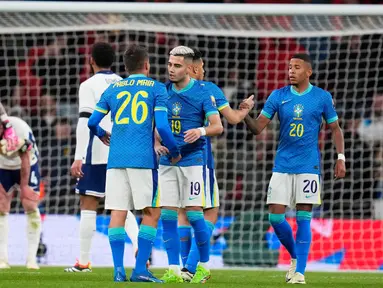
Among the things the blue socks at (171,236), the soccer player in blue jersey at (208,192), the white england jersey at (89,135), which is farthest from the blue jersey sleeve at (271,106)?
the white england jersey at (89,135)

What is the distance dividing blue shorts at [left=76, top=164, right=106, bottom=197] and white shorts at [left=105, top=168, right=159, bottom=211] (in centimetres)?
184

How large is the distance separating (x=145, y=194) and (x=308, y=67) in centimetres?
218

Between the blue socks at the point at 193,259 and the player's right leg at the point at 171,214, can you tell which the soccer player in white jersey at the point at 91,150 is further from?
the player's right leg at the point at 171,214

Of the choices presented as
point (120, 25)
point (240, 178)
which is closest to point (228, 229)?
point (240, 178)

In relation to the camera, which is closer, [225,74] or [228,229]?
[228,229]

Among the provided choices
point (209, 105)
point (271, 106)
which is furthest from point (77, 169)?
point (271, 106)

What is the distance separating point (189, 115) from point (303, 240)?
4.97 feet

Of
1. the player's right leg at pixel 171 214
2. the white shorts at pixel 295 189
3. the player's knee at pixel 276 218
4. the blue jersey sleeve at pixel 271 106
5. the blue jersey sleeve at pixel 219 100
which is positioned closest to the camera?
the player's right leg at pixel 171 214

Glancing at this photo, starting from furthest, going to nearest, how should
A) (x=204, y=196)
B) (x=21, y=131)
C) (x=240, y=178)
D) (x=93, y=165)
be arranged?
(x=240, y=178) < (x=21, y=131) < (x=93, y=165) < (x=204, y=196)

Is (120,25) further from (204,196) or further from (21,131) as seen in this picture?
(204,196)

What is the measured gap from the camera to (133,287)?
7238 millimetres

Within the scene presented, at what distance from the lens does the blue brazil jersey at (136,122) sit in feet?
26.0

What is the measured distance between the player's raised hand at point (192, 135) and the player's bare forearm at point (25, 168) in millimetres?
2921

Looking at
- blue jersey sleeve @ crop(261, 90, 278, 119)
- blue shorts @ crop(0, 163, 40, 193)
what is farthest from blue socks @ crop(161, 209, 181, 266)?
blue shorts @ crop(0, 163, 40, 193)
